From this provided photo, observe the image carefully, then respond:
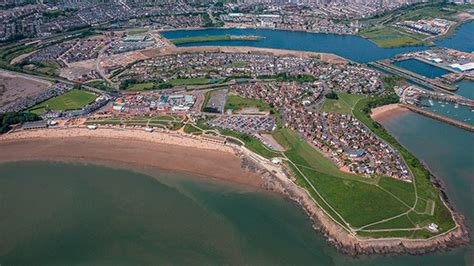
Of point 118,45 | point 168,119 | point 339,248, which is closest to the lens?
point 339,248

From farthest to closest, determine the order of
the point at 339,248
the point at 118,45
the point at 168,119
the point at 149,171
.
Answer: the point at 118,45
the point at 168,119
the point at 149,171
the point at 339,248

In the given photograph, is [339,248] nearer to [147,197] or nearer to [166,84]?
[147,197]

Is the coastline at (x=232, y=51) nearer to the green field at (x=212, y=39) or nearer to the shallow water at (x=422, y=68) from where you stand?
the green field at (x=212, y=39)

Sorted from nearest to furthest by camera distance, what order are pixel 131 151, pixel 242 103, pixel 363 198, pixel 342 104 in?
pixel 363 198
pixel 131 151
pixel 242 103
pixel 342 104

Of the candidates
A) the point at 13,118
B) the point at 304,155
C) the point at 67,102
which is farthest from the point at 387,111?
the point at 13,118

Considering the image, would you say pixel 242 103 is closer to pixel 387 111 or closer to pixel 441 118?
pixel 387 111

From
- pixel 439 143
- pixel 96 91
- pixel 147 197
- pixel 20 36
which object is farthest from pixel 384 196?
pixel 20 36
